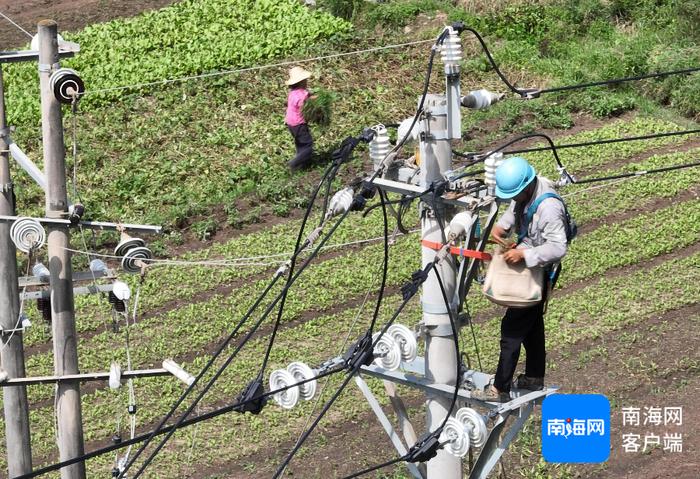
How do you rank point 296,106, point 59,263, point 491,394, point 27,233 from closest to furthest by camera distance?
point 491,394 → point 27,233 → point 59,263 → point 296,106

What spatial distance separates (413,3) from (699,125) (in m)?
6.04

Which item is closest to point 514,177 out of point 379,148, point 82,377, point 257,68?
point 379,148

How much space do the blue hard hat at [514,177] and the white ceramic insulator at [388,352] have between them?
Result: 1.25 meters

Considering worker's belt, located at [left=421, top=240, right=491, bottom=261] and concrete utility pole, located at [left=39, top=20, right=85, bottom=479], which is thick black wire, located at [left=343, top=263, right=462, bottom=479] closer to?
worker's belt, located at [left=421, top=240, right=491, bottom=261]

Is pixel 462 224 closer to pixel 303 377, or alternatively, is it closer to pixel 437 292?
pixel 437 292

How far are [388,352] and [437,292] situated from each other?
61cm

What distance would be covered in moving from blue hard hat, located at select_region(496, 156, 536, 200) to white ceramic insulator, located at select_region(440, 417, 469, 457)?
5.11 ft

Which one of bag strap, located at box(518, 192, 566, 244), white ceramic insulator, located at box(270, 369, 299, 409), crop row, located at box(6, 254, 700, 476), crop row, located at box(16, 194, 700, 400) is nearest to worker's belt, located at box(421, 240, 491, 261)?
bag strap, located at box(518, 192, 566, 244)

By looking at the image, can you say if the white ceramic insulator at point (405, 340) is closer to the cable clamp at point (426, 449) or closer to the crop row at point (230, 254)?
the cable clamp at point (426, 449)

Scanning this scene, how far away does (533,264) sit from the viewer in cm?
832

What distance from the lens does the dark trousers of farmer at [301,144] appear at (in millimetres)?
18750

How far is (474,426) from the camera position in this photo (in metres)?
8.20

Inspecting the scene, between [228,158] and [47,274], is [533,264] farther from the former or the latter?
[228,158]

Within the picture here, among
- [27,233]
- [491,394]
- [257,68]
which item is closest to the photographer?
[491,394]
